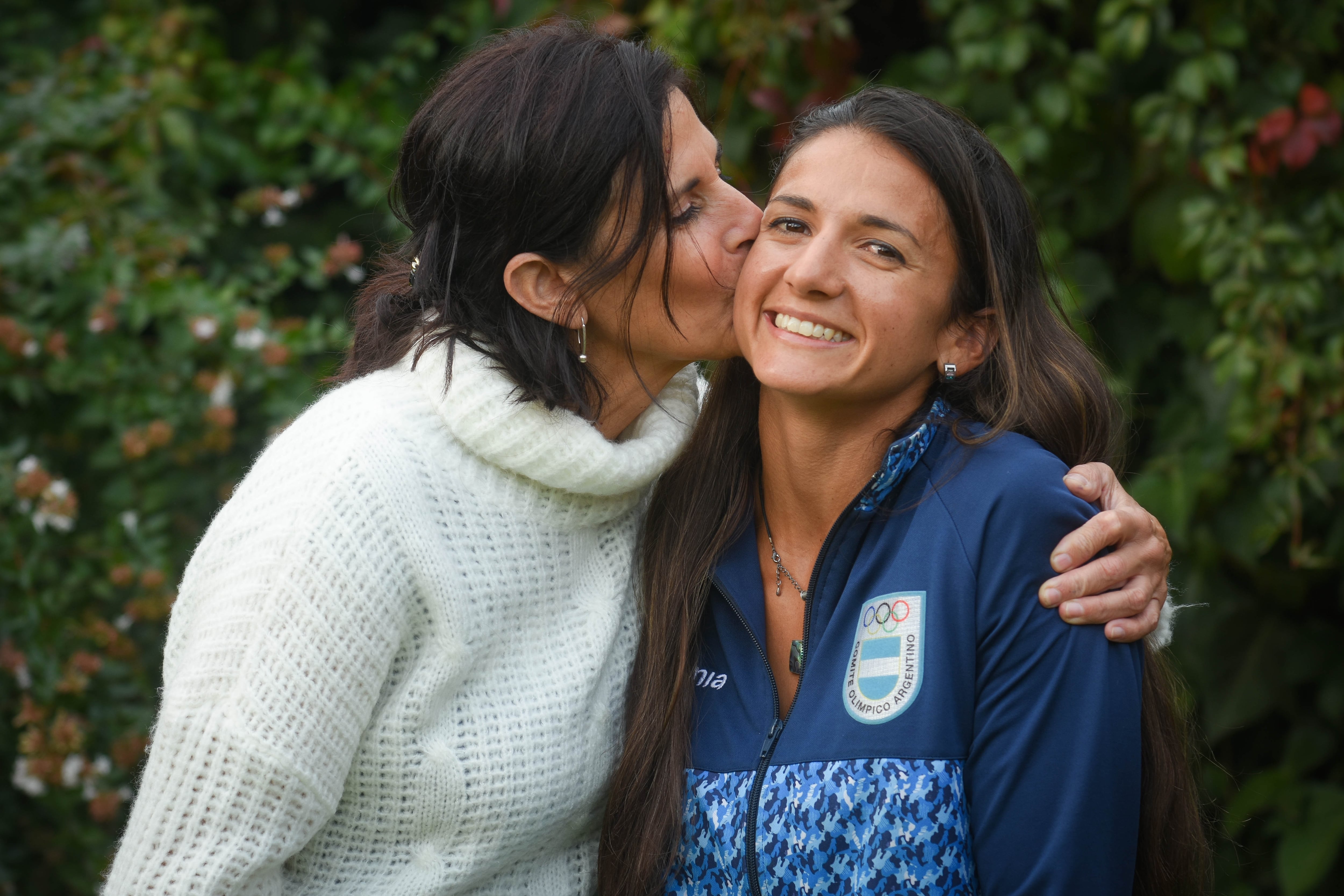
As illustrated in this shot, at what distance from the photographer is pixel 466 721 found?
1805 millimetres

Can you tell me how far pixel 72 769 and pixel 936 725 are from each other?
1959 millimetres

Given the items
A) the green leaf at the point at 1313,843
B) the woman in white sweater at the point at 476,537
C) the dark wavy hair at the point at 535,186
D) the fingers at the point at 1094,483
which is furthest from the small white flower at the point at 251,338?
the green leaf at the point at 1313,843

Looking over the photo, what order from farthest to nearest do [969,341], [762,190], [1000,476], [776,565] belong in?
[762,190] → [776,565] → [969,341] → [1000,476]

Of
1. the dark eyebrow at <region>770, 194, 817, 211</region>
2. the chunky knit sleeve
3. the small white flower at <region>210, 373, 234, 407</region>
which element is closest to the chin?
the dark eyebrow at <region>770, 194, 817, 211</region>

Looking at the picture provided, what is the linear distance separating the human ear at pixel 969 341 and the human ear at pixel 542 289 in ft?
1.89

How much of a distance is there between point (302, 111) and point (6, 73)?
2.88 ft

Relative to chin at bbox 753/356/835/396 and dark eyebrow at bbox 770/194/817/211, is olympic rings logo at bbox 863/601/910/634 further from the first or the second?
dark eyebrow at bbox 770/194/817/211

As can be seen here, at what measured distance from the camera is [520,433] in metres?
1.85

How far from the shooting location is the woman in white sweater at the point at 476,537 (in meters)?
1.65

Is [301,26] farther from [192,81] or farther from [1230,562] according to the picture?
[1230,562]

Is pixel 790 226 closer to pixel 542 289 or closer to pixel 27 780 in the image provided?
pixel 542 289

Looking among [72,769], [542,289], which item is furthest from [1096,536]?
[72,769]

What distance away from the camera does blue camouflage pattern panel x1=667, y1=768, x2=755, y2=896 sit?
1.78 m

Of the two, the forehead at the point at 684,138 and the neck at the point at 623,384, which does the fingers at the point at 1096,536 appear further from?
the forehead at the point at 684,138
